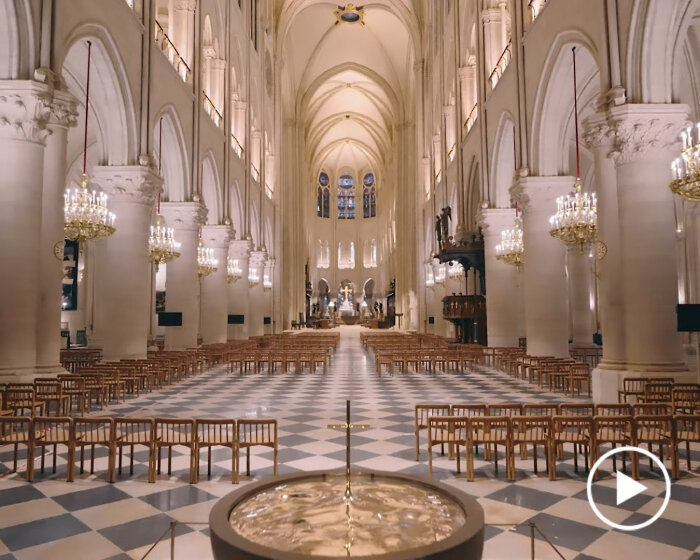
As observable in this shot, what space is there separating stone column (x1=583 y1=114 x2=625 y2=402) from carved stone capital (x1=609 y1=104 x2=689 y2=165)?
0.20m

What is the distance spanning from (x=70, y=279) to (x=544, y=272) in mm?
20605

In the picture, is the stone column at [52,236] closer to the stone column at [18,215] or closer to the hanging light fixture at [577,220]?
the stone column at [18,215]

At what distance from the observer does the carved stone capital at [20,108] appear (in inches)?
356

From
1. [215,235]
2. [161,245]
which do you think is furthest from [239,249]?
[161,245]

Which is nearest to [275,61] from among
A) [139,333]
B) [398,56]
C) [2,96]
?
[398,56]

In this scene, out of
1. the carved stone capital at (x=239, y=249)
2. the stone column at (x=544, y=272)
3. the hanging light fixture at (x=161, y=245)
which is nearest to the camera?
the stone column at (x=544, y=272)

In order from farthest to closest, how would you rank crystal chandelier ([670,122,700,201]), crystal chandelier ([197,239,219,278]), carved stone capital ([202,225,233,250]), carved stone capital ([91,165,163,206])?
carved stone capital ([202,225,233,250]), crystal chandelier ([197,239,219,278]), carved stone capital ([91,165,163,206]), crystal chandelier ([670,122,700,201])

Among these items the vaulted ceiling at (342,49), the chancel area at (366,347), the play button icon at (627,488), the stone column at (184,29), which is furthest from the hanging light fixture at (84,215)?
the vaulted ceiling at (342,49)

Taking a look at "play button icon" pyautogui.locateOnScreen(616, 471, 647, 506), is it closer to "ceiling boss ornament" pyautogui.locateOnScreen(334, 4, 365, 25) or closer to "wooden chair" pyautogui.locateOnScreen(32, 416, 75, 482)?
"wooden chair" pyautogui.locateOnScreen(32, 416, 75, 482)

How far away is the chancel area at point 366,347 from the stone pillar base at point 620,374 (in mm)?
49

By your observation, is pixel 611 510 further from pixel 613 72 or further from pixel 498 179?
pixel 498 179

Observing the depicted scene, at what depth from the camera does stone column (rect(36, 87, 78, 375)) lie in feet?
31.4

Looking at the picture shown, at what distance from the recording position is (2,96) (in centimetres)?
904

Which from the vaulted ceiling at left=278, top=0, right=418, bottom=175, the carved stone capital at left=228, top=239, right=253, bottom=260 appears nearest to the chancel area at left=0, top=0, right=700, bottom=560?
the carved stone capital at left=228, top=239, right=253, bottom=260
